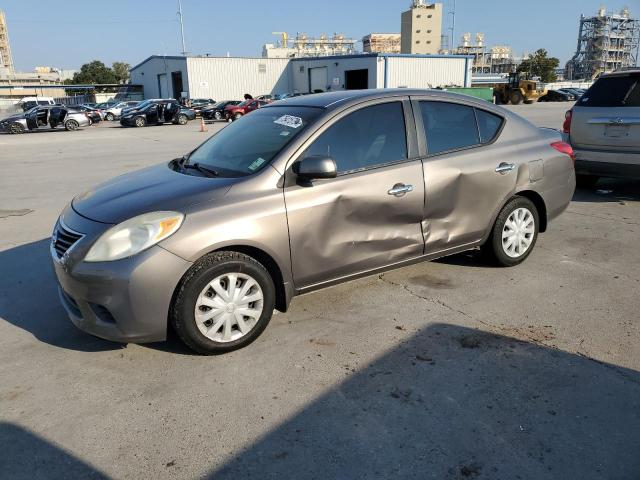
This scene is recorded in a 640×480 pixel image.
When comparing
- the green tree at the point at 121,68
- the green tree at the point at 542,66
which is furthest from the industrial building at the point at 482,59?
the green tree at the point at 121,68

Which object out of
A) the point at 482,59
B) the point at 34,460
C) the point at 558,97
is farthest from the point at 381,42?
the point at 34,460

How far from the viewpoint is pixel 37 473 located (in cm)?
239

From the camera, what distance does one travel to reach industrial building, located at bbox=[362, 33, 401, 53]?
178 meters

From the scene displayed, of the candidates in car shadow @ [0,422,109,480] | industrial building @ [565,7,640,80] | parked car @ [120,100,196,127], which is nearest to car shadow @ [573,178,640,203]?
car shadow @ [0,422,109,480]

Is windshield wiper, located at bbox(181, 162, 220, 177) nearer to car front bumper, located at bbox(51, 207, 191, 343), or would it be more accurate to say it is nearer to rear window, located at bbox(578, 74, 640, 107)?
car front bumper, located at bbox(51, 207, 191, 343)

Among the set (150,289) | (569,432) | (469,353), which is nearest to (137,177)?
(150,289)

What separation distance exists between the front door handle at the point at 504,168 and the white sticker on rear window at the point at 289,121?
1.87 m

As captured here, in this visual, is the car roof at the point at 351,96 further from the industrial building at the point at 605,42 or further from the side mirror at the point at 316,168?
the industrial building at the point at 605,42

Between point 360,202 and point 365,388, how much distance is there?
4.53 ft

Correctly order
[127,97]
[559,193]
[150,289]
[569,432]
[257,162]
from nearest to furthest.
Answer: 1. [569,432]
2. [150,289]
3. [257,162]
4. [559,193]
5. [127,97]

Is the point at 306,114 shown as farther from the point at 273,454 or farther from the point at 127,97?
the point at 127,97

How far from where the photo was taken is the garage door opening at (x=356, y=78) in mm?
49688

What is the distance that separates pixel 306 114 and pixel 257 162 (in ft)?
1.86

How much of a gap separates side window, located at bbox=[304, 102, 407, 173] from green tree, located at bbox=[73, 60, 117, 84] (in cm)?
9857
